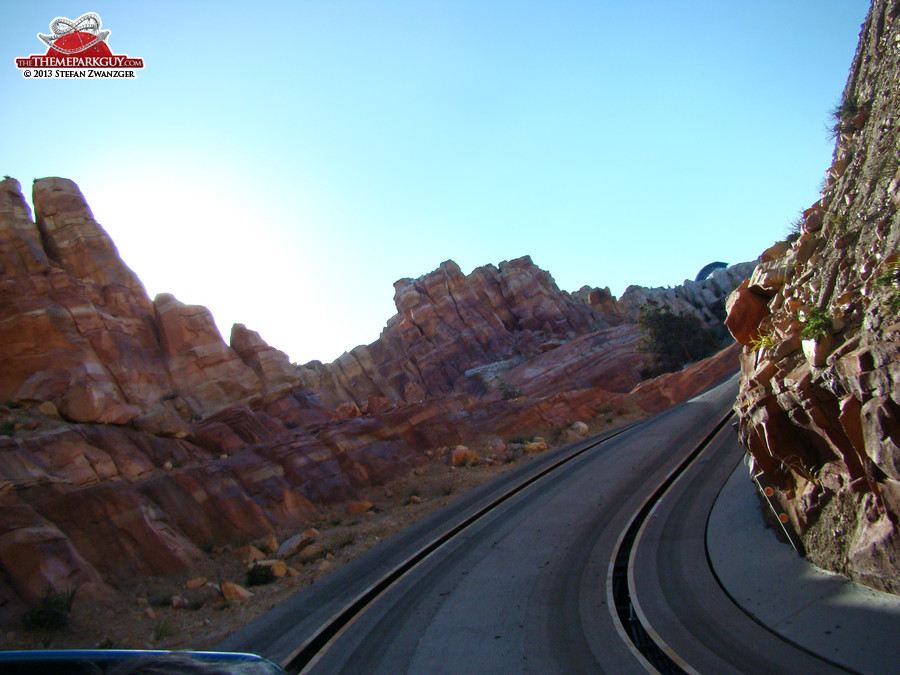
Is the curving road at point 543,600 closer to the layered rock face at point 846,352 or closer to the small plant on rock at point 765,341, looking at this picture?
the layered rock face at point 846,352

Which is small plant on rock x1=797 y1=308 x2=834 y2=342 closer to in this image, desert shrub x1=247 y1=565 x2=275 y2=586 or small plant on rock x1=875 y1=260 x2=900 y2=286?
small plant on rock x1=875 y1=260 x2=900 y2=286

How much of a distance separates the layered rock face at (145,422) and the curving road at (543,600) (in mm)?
8022

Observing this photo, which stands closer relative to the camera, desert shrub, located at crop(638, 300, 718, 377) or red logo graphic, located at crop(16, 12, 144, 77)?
red logo graphic, located at crop(16, 12, 144, 77)

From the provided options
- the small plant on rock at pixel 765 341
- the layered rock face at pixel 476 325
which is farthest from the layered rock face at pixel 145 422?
the layered rock face at pixel 476 325

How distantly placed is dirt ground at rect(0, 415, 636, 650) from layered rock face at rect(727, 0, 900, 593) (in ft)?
43.4

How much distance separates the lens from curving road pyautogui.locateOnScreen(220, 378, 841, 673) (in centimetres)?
916

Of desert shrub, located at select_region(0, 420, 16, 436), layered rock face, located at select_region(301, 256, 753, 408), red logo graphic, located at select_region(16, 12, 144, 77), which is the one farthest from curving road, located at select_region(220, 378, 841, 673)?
layered rock face, located at select_region(301, 256, 753, 408)

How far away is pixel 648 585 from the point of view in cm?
1178

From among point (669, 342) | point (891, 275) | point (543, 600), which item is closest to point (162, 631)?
point (543, 600)

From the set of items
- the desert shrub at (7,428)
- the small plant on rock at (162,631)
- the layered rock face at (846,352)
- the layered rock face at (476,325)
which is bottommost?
the small plant on rock at (162,631)

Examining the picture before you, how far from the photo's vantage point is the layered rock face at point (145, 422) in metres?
18.9

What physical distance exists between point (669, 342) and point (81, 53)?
58.2m

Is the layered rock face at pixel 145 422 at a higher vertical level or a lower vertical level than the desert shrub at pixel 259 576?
higher

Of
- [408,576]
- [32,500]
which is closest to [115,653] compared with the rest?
[408,576]
